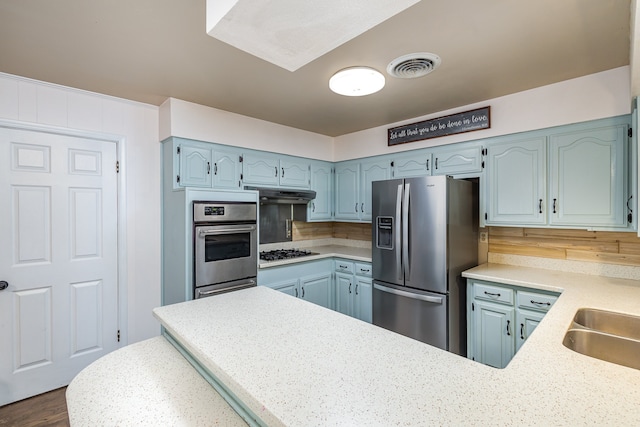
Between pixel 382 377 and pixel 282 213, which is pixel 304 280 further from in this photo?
pixel 382 377

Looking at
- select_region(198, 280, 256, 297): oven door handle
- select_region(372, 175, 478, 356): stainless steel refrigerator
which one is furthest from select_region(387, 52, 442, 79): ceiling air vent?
select_region(198, 280, 256, 297): oven door handle

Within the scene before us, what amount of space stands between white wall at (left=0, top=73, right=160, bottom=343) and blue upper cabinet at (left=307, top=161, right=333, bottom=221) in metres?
1.76

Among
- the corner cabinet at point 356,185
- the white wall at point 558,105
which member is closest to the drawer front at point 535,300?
the white wall at point 558,105

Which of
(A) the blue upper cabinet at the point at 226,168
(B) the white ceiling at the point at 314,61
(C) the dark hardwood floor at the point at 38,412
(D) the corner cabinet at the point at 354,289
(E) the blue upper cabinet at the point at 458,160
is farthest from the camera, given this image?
(D) the corner cabinet at the point at 354,289

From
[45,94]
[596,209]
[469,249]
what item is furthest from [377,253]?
[45,94]

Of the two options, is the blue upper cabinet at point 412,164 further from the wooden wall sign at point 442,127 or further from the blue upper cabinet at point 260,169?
the blue upper cabinet at point 260,169

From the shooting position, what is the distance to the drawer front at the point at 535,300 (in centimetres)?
214

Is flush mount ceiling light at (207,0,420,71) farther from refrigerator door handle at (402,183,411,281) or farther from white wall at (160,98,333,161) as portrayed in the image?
white wall at (160,98,333,161)

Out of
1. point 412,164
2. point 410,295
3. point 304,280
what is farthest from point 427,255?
point 304,280

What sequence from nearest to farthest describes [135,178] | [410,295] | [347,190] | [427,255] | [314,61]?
[314,61]
[427,255]
[410,295]
[135,178]
[347,190]

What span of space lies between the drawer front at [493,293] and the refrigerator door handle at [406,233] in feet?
1.80

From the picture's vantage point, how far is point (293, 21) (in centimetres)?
A: 100

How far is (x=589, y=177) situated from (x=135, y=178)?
12.3 ft

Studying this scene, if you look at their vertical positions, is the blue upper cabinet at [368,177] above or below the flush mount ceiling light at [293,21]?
below
